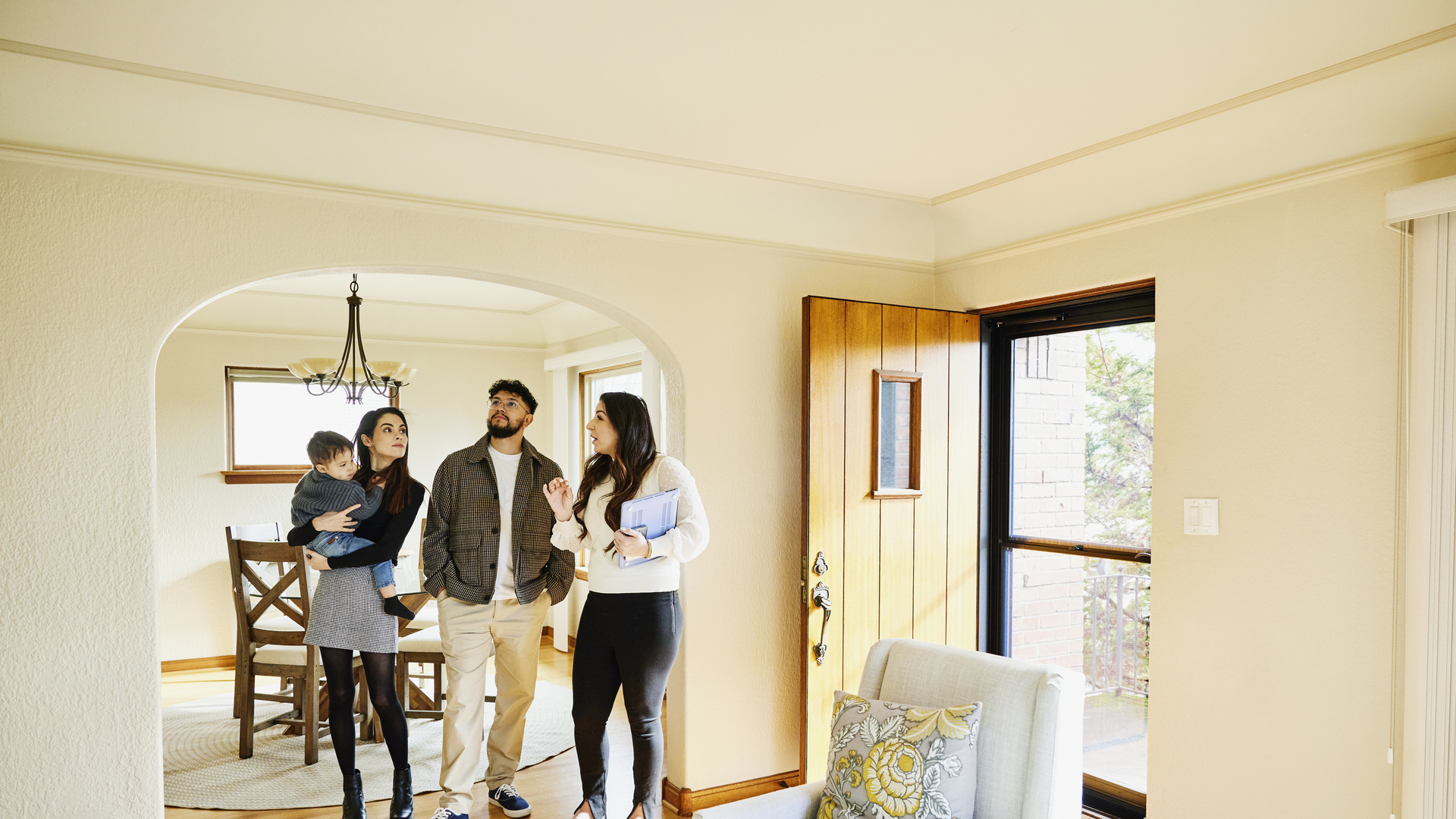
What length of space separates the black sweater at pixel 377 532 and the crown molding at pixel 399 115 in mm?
1216

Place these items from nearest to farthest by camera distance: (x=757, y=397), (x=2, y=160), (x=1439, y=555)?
(x=1439, y=555)
(x=2, y=160)
(x=757, y=397)

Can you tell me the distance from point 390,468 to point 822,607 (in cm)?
164

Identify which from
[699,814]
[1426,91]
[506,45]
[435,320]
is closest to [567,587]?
[699,814]

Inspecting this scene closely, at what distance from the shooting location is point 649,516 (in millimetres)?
2646

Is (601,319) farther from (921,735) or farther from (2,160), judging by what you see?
(921,735)

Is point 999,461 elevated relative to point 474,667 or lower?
elevated

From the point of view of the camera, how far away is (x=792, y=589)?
3.49 m

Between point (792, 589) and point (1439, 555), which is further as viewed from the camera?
point (792, 589)

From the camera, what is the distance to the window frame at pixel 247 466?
17.7ft

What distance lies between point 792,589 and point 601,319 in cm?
251

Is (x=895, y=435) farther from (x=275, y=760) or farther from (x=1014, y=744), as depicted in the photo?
(x=275, y=760)

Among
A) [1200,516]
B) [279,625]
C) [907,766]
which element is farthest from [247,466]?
[1200,516]

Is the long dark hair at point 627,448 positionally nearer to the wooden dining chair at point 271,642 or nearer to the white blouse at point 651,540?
the white blouse at point 651,540

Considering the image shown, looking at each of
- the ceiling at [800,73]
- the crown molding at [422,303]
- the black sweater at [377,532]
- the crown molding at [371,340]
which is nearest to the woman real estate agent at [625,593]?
the black sweater at [377,532]
